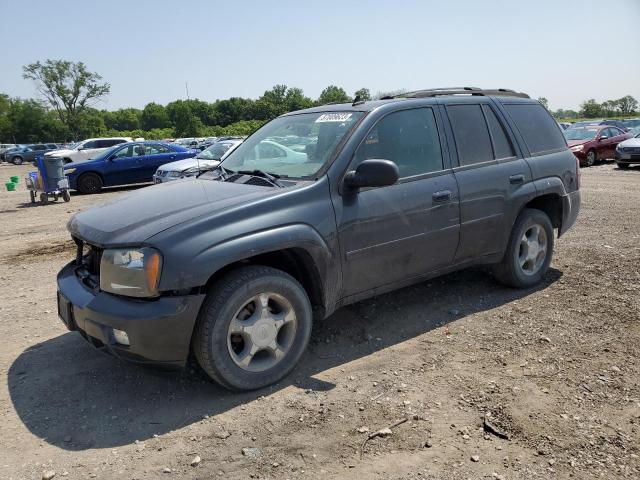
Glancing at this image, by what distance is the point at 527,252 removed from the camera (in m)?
5.04

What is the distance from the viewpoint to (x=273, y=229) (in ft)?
10.8

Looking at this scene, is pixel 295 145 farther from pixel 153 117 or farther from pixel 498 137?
pixel 153 117

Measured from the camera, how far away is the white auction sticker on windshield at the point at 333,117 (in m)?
4.05

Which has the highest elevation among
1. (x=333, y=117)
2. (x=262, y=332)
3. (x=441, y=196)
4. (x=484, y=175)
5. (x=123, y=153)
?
(x=333, y=117)

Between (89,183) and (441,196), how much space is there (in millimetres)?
13757

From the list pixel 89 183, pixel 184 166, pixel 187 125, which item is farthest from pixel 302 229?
pixel 187 125

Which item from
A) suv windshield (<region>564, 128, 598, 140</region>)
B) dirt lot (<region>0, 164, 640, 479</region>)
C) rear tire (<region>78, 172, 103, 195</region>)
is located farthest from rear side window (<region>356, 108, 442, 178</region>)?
suv windshield (<region>564, 128, 598, 140</region>)

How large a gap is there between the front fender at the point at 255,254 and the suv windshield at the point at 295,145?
54cm

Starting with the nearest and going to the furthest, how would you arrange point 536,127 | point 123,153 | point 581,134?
point 536,127 < point 123,153 < point 581,134

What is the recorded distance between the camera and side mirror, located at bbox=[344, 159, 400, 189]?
3.46 metres

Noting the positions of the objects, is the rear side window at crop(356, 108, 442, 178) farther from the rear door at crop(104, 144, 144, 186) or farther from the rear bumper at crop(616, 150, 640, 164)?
the rear bumper at crop(616, 150, 640, 164)

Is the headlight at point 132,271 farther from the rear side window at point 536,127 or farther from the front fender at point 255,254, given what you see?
the rear side window at point 536,127

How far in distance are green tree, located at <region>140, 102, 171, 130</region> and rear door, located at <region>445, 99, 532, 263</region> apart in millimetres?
142098

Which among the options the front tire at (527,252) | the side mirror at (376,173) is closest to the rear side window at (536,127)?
the front tire at (527,252)
